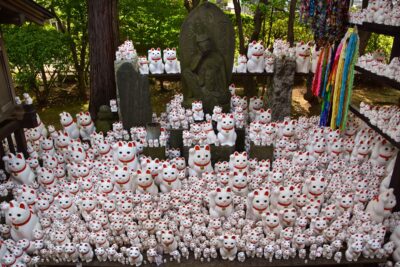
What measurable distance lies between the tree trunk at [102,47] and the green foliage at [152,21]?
218cm

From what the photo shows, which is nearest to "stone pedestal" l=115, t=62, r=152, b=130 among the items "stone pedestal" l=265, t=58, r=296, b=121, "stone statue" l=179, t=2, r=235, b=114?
"stone statue" l=179, t=2, r=235, b=114

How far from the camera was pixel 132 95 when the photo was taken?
255 inches

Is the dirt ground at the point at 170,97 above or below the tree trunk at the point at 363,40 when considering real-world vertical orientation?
below

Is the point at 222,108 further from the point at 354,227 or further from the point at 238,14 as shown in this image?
the point at 238,14

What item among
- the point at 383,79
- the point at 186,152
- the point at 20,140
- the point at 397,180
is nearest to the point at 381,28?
the point at 383,79

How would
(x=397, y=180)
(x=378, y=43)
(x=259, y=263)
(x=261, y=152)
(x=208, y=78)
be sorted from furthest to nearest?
(x=378, y=43)
(x=208, y=78)
(x=261, y=152)
(x=397, y=180)
(x=259, y=263)

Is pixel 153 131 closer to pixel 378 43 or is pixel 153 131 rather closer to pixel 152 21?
pixel 152 21

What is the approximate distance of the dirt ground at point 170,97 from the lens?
10.0 metres

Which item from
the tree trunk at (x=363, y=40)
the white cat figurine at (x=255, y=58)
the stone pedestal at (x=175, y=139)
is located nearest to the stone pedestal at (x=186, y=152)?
the stone pedestal at (x=175, y=139)

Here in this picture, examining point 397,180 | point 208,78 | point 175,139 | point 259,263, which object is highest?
point 208,78

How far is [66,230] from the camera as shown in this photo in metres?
4.31

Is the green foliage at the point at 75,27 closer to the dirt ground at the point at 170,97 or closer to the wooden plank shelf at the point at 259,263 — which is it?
the dirt ground at the point at 170,97

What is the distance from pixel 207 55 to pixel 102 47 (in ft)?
9.06

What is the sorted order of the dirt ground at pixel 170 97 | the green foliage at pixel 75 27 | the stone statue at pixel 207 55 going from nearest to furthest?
the stone statue at pixel 207 55, the green foliage at pixel 75 27, the dirt ground at pixel 170 97
